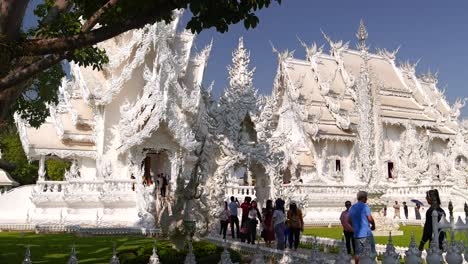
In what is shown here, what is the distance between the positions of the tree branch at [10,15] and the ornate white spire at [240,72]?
42.6 feet

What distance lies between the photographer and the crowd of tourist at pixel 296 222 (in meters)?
7.70

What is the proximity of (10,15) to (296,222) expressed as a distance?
8350mm

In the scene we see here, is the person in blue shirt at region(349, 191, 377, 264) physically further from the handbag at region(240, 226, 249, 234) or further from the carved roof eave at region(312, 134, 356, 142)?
the carved roof eave at region(312, 134, 356, 142)

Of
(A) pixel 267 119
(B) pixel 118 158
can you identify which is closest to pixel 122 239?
(A) pixel 267 119

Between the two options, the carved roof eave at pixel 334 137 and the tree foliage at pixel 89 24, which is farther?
the carved roof eave at pixel 334 137

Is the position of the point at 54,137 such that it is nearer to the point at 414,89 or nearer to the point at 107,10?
the point at 107,10

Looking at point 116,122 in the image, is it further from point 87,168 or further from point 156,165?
point 156,165

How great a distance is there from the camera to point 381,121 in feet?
118

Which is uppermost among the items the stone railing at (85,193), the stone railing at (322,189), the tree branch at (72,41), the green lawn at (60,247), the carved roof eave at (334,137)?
the carved roof eave at (334,137)

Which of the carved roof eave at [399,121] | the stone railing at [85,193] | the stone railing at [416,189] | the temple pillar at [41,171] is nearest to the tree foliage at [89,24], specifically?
the stone railing at [85,193]

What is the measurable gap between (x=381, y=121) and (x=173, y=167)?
62.7ft

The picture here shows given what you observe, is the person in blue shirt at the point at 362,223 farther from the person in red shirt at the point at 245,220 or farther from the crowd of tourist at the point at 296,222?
the person in red shirt at the point at 245,220

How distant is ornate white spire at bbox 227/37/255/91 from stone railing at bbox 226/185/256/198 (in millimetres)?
5084

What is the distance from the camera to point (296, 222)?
38.1 feet
